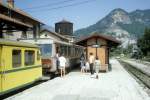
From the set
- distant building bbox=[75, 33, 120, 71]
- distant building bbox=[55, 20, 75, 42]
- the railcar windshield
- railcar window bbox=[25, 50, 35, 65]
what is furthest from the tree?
railcar window bbox=[25, 50, 35, 65]

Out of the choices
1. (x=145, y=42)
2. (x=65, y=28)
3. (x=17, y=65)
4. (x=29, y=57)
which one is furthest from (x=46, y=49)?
(x=145, y=42)

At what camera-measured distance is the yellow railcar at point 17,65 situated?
496 inches

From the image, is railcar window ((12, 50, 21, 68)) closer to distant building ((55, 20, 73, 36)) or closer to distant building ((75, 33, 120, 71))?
distant building ((75, 33, 120, 71))

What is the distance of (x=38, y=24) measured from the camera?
4406 cm

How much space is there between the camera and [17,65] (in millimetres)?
14273

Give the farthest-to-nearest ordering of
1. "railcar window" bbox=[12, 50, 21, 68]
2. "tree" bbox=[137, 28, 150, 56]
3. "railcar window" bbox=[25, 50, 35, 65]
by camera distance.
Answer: "tree" bbox=[137, 28, 150, 56] → "railcar window" bbox=[25, 50, 35, 65] → "railcar window" bbox=[12, 50, 21, 68]

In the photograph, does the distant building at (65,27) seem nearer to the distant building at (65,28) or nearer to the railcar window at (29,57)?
the distant building at (65,28)

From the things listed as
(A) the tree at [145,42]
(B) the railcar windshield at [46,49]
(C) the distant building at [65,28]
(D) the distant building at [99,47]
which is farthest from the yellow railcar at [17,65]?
(A) the tree at [145,42]

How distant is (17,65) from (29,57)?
2090 mm

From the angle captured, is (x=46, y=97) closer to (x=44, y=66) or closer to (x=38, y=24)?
(x=44, y=66)

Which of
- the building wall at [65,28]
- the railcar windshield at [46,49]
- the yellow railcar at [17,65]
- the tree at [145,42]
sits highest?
the building wall at [65,28]

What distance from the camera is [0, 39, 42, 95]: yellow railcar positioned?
41.3 feet

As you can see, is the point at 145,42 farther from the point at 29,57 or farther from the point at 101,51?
the point at 29,57

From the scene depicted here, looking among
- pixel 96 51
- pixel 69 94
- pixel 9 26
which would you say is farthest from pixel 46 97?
pixel 96 51
